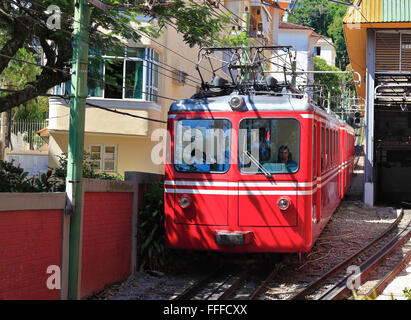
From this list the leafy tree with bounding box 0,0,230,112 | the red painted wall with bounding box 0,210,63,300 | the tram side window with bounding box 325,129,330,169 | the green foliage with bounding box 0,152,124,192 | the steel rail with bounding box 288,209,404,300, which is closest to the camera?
the red painted wall with bounding box 0,210,63,300

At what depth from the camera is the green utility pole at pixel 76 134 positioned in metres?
8.93

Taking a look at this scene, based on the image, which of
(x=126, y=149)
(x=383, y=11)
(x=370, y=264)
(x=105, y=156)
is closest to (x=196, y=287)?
(x=370, y=264)

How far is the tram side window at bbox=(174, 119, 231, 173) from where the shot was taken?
1058 centimetres

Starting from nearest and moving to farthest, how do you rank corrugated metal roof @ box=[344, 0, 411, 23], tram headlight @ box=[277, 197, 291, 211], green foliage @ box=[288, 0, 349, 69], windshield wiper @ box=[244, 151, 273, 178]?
1. tram headlight @ box=[277, 197, 291, 211]
2. windshield wiper @ box=[244, 151, 273, 178]
3. corrugated metal roof @ box=[344, 0, 411, 23]
4. green foliage @ box=[288, 0, 349, 69]

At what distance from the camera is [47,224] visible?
8.44 meters

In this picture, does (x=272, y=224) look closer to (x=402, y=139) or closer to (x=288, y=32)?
(x=402, y=139)

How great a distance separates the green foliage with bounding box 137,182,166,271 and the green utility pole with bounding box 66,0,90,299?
251 centimetres

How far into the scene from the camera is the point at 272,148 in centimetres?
1042

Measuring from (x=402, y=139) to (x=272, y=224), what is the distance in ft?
60.2

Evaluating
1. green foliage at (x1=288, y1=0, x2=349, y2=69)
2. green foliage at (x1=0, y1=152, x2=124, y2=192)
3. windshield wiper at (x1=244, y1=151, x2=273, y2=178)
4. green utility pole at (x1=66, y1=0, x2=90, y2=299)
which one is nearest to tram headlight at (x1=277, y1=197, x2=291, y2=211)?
windshield wiper at (x1=244, y1=151, x2=273, y2=178)

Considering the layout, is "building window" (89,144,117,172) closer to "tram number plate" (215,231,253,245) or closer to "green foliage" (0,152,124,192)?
"green foliage" (0,152,124,192)

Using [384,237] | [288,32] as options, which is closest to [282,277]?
[384,237]

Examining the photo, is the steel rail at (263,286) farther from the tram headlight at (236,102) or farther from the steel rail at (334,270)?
the tram headlight at (236,102)

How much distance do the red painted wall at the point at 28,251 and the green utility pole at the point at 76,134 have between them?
10.6 inches
